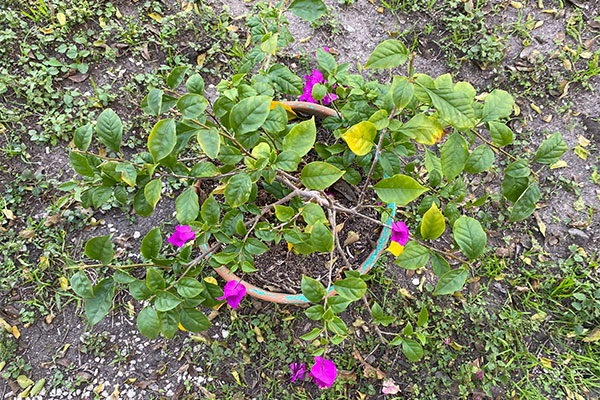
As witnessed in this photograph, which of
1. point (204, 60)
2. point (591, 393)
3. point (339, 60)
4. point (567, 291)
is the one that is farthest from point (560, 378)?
point (204, 60)

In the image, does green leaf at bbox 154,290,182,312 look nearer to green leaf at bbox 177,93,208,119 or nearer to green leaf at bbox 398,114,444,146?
green leaf at bbox 177,93,208,119

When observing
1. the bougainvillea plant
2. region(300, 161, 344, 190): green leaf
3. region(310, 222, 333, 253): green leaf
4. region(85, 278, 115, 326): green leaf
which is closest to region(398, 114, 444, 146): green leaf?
the bougainvillea plant

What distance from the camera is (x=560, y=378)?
2.09 m

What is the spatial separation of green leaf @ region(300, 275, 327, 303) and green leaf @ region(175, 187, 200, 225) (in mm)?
352

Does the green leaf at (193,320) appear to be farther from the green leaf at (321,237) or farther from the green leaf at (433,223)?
the green leaf at (433,223)

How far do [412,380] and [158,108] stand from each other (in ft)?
5.64

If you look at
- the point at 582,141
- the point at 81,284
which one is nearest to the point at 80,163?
the point at 81,284

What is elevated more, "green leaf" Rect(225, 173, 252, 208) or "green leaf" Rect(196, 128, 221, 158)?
"green leaf" Rect(196, 128, 221, 158)

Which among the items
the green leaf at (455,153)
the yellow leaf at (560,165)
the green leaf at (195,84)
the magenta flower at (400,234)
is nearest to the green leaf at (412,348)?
the magenta flower at (400,234)

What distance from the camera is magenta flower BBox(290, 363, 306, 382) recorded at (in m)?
1.91

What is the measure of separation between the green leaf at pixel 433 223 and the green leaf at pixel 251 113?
1.69 ft

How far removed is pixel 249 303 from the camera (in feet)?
6.91

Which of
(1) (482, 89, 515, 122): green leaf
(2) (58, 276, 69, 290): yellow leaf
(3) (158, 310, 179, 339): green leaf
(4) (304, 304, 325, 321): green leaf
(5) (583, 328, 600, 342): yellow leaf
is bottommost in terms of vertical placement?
(2) (58, 276, 69, 290): yellow leaf

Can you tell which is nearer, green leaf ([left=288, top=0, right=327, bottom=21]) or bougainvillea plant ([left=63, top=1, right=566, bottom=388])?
bougainvillea plant ([left=63, top=1, right=566, bottom=388])
